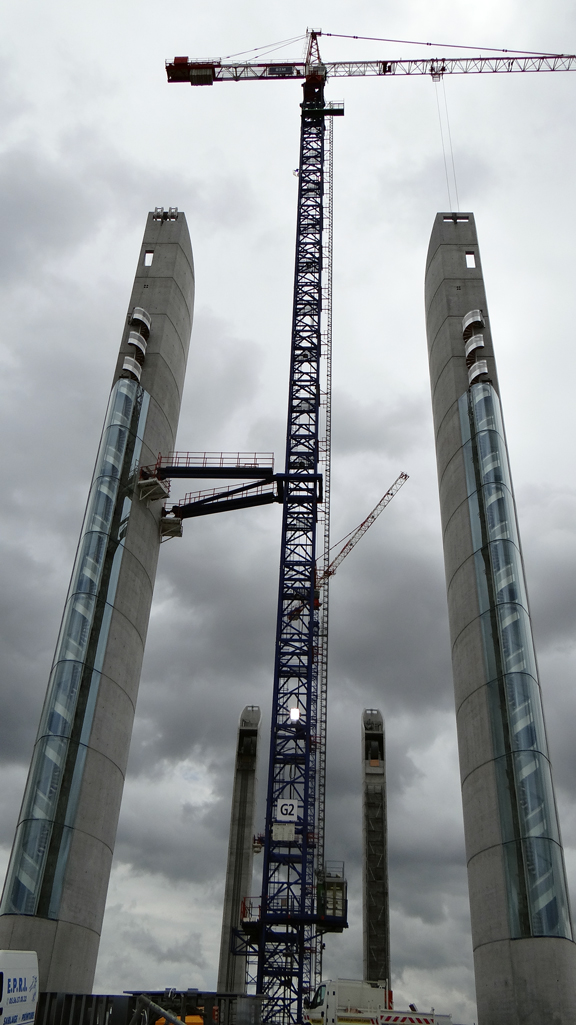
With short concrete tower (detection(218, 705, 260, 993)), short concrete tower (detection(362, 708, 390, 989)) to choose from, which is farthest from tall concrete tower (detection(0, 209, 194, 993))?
short concrete tower (detection(362, 708, 390, 989))

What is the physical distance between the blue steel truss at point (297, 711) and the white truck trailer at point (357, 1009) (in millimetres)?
9344

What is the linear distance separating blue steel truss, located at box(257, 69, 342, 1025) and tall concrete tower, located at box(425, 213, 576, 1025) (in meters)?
10.5

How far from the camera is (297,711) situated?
171ft

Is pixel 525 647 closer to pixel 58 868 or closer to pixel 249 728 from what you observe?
pixel 58 868

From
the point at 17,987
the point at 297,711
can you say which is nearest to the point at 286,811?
the point at 297,711

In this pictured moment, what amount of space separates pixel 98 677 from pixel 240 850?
2598 cm

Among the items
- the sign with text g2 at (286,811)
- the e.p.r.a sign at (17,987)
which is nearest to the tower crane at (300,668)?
the sign with text g2 at (286,811)

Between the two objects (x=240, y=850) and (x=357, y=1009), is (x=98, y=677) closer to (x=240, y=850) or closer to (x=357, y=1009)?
(x=357, y=1009)

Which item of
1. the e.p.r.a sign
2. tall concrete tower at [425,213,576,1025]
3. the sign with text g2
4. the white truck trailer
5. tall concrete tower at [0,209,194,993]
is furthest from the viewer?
the sign with text g2

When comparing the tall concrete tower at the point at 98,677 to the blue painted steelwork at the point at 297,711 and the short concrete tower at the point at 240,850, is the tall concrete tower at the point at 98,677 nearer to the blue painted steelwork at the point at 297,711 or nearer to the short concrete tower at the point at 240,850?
the blue painted steelwork at the point at 297,711

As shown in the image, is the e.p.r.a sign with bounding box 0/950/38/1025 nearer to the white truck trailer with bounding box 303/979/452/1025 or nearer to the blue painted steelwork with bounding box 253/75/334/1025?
the white truck trailer with bounding box 303/979/452/1025

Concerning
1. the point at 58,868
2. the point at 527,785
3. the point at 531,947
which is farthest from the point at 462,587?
the point at 58,868

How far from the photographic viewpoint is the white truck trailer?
31531 millimetres

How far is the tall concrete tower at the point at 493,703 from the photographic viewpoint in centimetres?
3466
